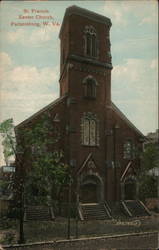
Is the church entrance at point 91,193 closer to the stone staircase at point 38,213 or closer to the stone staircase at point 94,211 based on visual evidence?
the stone staircase at point 94,211

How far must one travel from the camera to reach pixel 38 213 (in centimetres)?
859

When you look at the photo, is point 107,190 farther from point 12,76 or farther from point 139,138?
point 12,76

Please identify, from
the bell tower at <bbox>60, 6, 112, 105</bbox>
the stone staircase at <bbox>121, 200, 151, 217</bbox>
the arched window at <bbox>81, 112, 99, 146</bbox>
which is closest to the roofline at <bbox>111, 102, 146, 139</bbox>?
the bell tower at <bbox>60, 6, 112, 105</bbox>

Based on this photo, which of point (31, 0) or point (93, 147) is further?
point (93, 147)

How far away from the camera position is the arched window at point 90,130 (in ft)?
32.8

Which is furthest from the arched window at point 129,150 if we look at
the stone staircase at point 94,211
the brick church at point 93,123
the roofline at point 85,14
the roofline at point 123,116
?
the roofline at point 85,14

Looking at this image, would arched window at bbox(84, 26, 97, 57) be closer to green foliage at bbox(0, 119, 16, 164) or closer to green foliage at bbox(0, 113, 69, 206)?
green foliage at bbox(0, 113, 69, 206)

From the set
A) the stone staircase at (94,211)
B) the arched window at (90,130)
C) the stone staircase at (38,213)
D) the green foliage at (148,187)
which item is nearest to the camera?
the stone staircase at (38,213)

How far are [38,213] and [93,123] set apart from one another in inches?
135

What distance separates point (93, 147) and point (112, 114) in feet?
5.18

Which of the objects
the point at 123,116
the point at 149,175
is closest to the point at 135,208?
the point at 149,175

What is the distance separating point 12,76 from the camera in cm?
752

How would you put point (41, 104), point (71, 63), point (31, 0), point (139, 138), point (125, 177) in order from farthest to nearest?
1. point (125, 177)
2. point (139, 138)
3. point (71, 63)
4. point (41, 104)
5. point (31, 0)

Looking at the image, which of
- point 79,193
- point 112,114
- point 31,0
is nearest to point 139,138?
point 112,114
